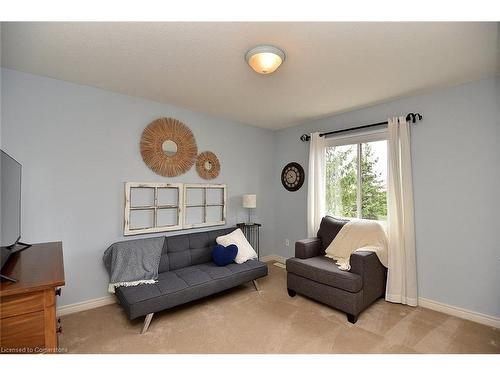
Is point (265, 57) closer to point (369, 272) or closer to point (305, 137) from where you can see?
point (305, 137)

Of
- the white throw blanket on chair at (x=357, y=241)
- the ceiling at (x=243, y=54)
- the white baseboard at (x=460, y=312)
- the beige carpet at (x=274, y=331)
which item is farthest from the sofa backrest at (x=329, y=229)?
the ceiling at (x=243, y=54)

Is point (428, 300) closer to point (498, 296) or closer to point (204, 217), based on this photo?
point (498, 296)

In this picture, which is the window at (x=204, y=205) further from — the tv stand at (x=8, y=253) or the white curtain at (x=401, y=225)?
the white curtain at (x=401, y=225)

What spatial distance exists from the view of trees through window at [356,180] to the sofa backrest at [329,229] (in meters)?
0.28

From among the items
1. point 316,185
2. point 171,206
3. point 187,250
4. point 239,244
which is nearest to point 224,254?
point 239,244

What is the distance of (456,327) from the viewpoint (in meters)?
2.18

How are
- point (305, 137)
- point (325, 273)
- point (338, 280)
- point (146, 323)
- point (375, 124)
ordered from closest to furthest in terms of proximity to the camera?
1. point (146, 323)
2. point (338, 280)
3. point (325, 273)
4. point (375, 124)
5. point (305, 137)

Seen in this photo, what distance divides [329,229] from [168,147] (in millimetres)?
2428

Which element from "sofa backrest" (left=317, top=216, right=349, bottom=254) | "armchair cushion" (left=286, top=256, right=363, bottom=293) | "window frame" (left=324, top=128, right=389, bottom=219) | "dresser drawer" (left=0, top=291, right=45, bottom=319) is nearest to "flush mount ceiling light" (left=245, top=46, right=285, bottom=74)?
"window frame" (left=324, top=128, right=389, bottom=219)

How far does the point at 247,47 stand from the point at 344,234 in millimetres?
2383

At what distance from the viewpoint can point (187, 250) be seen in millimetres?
2971
